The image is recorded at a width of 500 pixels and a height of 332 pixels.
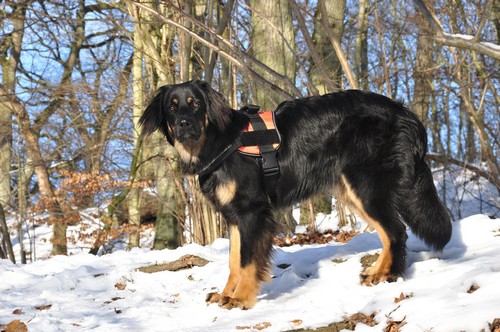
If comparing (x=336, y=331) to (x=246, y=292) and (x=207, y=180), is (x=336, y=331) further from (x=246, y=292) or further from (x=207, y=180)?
(x=207, y=180)

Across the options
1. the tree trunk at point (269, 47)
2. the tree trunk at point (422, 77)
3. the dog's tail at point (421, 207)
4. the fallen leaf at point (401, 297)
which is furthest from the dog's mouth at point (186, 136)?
the tree trunk at point (422, 77)

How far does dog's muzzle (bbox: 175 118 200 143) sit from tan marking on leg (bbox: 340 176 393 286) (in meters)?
1.26

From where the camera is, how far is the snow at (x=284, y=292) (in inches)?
136

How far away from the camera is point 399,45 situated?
18047 mm

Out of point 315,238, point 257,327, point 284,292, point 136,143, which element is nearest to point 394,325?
point 257,327

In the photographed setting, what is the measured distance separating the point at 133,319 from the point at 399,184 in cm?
229

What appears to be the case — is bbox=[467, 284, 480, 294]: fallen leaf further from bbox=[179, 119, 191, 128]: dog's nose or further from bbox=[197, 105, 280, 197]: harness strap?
bbox=[179, 119, 191, 128]: dog's nose

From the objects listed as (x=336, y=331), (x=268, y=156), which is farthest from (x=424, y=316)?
(x=268, y=156)

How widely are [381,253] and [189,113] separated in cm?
188

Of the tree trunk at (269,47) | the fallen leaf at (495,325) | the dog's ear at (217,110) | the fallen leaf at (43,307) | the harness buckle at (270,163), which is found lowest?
the fallen leaf at (43,307)

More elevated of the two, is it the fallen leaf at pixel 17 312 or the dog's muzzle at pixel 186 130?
the dog's muzzle at pixel 186 130

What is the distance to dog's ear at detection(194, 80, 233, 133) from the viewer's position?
4.76m

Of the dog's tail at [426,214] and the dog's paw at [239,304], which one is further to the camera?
the dog's tail at [426,214]

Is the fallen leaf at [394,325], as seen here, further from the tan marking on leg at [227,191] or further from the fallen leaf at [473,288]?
the tan marking on leg at [227,191]
